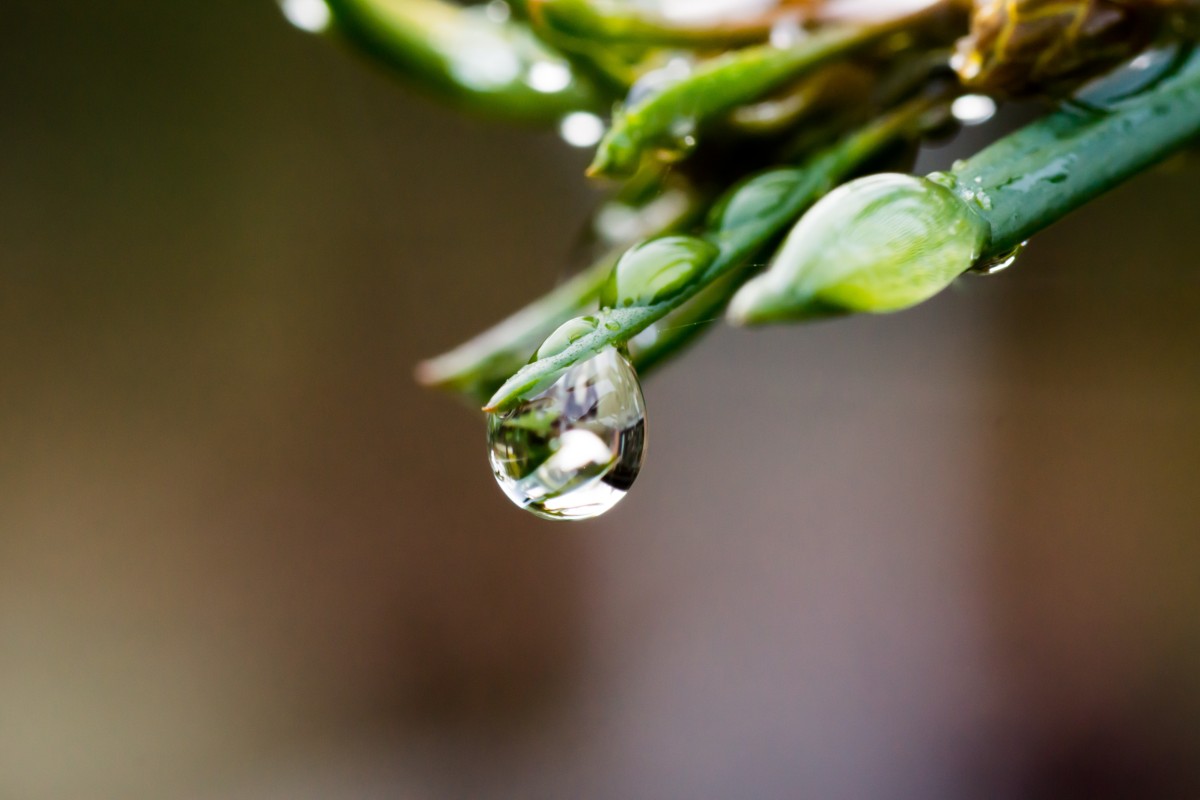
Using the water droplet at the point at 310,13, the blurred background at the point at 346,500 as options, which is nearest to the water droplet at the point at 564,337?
the water droplet at the point at 310,13

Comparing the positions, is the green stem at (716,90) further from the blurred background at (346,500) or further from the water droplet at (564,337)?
the blurred background at (346,500)

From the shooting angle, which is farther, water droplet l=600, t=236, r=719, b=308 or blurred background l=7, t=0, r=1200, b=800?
blurred background l=7, t=0, r=1200, b=800

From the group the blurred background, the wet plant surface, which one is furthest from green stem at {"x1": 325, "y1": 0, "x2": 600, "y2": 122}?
the blurred background

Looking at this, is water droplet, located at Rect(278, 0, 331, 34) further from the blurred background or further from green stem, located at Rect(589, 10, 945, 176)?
the blurred background

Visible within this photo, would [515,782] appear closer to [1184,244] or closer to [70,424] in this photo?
[70,424]

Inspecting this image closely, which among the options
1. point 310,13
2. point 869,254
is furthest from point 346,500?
point 869,254

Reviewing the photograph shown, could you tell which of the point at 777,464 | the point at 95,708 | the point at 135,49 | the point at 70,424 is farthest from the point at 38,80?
the point at 777,464
